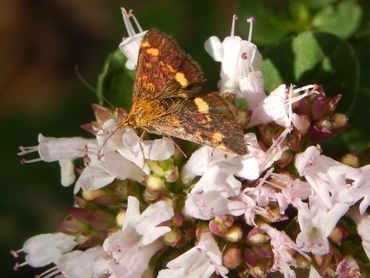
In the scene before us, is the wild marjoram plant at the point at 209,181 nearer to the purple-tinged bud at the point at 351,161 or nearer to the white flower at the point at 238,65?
the white flower at the point at 238,65

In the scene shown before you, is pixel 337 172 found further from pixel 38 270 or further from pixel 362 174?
pixel 38 270

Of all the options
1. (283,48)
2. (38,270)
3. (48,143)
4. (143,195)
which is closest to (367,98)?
(283,48)

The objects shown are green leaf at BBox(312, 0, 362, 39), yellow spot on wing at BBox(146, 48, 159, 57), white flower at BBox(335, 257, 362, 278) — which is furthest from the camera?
green leaf at BBox(312, 0, 362, 39)

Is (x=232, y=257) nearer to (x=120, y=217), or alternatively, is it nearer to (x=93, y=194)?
(x=120, y=217)

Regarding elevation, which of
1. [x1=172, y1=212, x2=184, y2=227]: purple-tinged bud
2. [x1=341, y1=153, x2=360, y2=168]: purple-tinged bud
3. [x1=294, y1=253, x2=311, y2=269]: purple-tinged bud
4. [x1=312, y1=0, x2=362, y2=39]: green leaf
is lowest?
[x1=294, y1=253, x2=311, y2=269]: purple-tinged bud

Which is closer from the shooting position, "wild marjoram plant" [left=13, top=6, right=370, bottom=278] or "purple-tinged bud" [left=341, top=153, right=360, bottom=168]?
"wild marjoram plant" [left=13, top=6, right=370, bottom=278]

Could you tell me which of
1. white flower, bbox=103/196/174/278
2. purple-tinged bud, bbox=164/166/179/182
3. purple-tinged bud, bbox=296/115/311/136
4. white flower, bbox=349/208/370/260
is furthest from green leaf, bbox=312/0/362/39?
white flower, bbox=103/196/174/278

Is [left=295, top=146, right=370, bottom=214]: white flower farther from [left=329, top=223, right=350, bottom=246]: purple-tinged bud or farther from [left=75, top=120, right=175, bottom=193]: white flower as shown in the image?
[left=75, top=120, right=175, bottom=193]: white flower
